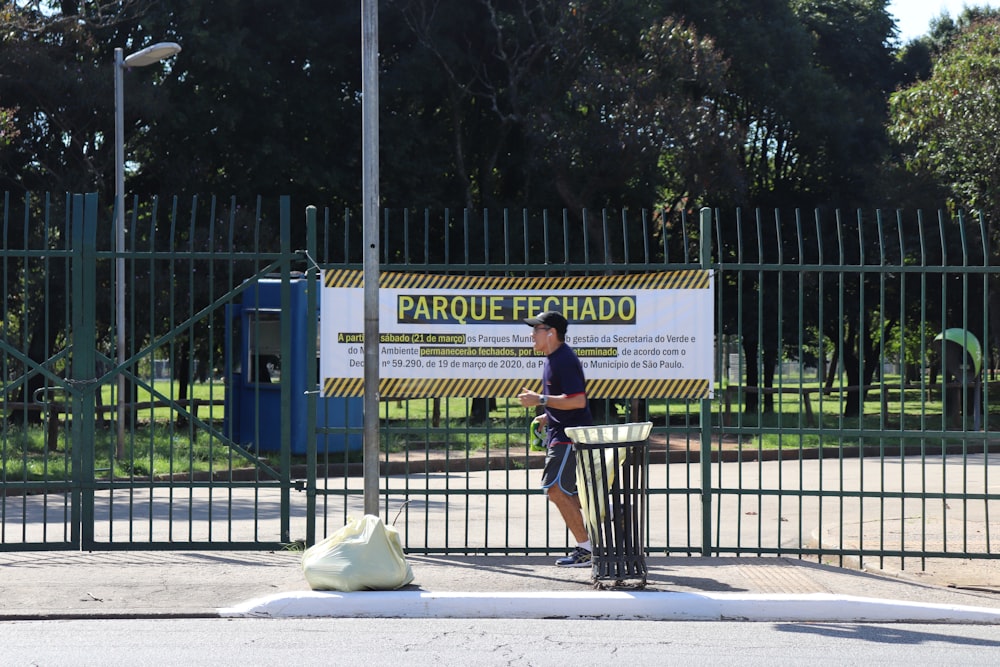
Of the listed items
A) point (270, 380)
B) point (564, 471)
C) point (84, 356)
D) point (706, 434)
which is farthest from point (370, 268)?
point (270, 380)

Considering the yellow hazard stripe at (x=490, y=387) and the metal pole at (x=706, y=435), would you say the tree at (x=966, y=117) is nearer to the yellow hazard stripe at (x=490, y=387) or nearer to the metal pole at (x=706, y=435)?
the metal pole at (x=706, y=435)

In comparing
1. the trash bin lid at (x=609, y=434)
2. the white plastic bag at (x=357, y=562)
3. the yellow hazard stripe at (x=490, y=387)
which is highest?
the yellow hazard stripe at (x=490, y=387)

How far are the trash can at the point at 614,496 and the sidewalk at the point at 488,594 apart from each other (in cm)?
16

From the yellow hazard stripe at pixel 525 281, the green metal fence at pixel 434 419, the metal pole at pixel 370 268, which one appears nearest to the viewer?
the metal pole at pixel 370 268

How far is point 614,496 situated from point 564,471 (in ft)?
2.03

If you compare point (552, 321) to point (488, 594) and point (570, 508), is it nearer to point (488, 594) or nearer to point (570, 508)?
point (570, 508)

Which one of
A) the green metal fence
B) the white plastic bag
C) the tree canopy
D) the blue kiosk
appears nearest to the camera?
the white plastic bag

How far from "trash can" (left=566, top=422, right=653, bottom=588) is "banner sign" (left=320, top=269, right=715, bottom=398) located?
125cm

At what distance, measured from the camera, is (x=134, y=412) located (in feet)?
33.9

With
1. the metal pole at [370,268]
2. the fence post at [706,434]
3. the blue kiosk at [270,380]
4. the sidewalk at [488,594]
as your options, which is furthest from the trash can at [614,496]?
the blue kiosk at [270,380]

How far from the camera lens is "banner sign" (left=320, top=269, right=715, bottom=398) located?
8.72m

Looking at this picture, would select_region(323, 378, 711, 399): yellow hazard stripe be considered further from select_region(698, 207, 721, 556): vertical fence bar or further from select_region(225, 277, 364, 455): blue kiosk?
select_region(225, 277, 364, 455): blue kiosk

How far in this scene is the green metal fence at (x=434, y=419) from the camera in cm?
855

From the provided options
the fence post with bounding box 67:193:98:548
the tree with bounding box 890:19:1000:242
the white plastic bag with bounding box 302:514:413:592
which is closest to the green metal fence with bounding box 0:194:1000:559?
the fence post with bounding box 67:193:98:548
